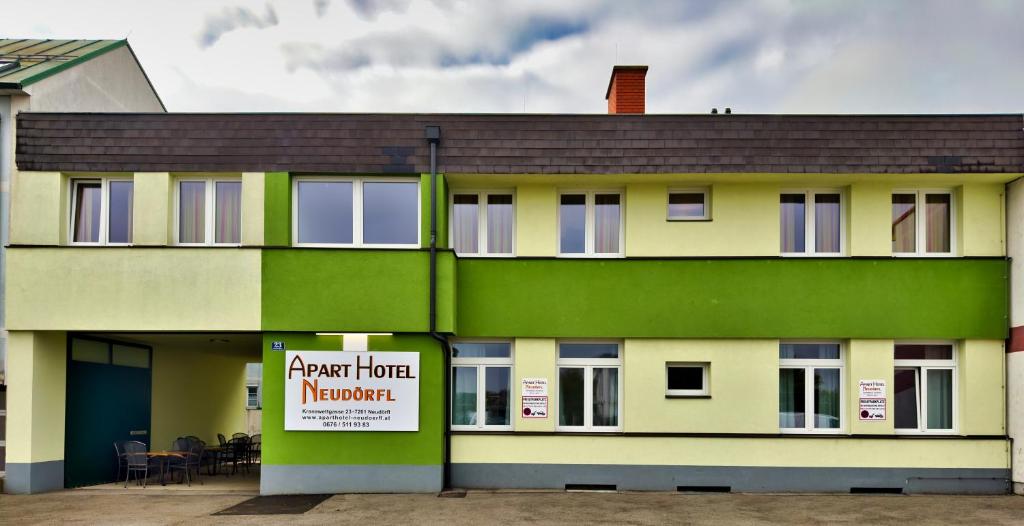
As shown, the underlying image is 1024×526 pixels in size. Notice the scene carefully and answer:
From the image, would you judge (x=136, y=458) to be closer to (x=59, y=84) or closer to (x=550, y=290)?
(x=59, y=84)

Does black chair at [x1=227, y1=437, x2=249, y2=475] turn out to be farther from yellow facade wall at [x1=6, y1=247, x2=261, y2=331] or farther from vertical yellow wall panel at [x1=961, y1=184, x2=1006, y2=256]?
vertical yellow wall panel at [x1=961, y1=184, x2=1006, y2=256]

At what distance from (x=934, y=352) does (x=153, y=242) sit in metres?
13.1

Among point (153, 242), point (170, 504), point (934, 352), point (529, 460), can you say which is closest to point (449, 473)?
point (529, 460)

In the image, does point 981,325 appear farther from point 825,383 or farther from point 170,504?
point 170,504

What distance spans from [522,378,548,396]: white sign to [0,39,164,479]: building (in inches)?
334

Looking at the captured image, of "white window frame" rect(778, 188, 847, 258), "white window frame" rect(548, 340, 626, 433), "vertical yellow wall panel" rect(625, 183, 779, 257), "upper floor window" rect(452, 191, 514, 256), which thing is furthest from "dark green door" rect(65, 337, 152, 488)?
"white window frame" rect(778, 188, 847, 258)

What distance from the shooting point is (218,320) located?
1307cm

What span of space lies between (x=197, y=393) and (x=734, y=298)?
1312 cm

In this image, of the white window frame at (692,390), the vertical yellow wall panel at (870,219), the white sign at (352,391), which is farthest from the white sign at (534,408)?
the vertical yellow wall panel at (870,219)

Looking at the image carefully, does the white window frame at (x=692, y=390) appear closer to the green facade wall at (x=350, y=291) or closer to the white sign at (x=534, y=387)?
the white sign at (x=534, y=387)

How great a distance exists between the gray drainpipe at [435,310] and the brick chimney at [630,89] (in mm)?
4032

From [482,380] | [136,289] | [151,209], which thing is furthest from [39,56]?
[482,380]

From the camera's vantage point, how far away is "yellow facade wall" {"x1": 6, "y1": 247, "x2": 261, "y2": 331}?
13.0 metres

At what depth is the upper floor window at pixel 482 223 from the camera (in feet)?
46.7
